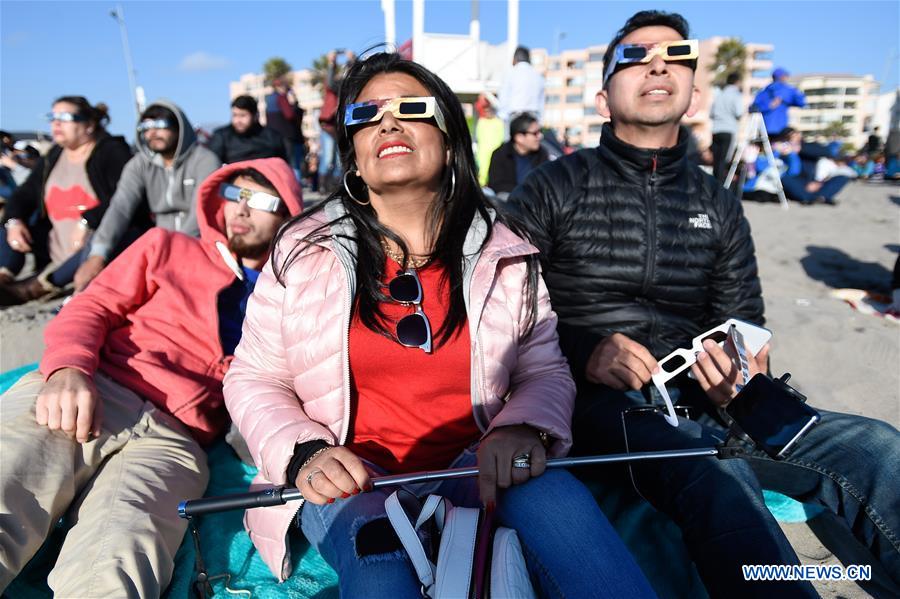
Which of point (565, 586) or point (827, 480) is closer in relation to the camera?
point (565, 586)

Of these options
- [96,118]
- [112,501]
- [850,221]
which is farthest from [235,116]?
[850,221]

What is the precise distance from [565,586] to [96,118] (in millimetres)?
5864

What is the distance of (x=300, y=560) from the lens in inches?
87.8

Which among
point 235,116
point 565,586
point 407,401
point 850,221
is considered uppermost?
→ point 235,116

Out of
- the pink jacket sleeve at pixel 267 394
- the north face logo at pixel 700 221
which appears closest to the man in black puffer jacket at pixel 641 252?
the north face logo at pixel 700 221

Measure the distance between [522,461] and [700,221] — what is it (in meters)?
1.63

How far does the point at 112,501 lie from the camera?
6.80 ft

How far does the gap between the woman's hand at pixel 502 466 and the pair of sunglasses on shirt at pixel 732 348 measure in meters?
0.71

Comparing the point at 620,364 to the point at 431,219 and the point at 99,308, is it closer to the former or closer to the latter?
the point at 431,219

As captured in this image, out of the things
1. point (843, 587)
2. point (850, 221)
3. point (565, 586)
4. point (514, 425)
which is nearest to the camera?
point (565, 586)

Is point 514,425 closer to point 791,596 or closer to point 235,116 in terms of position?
point 791,596

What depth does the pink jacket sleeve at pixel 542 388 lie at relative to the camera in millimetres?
1850

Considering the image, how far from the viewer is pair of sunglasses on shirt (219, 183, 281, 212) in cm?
292

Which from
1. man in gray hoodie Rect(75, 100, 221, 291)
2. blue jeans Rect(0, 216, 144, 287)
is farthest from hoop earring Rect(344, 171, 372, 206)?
blue jeans Rect(0, 216, 144, 287)
